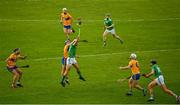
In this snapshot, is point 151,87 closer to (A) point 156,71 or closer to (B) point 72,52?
(A) point 156,71

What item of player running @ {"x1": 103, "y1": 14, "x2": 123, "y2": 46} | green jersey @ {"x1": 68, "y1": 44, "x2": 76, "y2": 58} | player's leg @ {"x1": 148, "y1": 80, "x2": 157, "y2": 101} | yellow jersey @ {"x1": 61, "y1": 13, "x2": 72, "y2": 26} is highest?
yellow jersey @ {"x1": 61, "y1": 13, "x2": 72, "y2": 26}

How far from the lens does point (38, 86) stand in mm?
35375

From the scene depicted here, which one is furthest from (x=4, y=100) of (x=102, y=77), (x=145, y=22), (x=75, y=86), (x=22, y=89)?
(x=145, y=22)

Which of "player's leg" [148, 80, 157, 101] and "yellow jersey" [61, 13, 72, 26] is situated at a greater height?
"yellow jersey" [61, 13, 72, 26]

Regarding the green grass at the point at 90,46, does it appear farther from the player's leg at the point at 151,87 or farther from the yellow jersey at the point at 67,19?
the yellow jersey at the point at 67,19

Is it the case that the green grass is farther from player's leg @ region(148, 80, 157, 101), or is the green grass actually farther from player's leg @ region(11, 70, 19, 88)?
player's leg @ region(11, 70, 19, 88)

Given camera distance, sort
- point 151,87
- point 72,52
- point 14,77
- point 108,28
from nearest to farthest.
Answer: point 151,87 → point 14,77 → point 72,52 → point 108,28

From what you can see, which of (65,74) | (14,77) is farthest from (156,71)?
(14,77)

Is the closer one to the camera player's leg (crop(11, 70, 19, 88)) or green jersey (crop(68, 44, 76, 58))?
player's leg (crop(11, 70, 19, 88))

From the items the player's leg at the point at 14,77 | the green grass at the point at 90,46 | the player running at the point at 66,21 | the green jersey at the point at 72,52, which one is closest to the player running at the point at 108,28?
the green grass at the point at 90,46

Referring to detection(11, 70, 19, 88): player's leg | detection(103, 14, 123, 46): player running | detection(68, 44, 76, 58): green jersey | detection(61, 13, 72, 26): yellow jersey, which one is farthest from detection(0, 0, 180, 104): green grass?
detection(68, 44, 76, 58): green jersey

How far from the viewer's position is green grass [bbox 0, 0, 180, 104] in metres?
34.0

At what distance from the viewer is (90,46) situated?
148 feet

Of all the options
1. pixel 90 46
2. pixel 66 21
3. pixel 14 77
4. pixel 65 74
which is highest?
pixel 66 21
